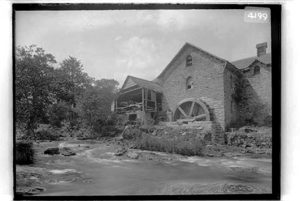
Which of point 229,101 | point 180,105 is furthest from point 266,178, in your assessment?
point 180,105

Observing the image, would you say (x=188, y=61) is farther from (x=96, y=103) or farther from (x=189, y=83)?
(x=96, y=103)

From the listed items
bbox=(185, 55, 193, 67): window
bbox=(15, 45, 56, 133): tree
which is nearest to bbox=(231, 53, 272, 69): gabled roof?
bbox=(185, 55, 193, 67): window

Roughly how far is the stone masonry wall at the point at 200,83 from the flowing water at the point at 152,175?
1.57ft

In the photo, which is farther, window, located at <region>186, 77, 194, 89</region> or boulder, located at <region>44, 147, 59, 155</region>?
window, located at <region>186, 77, 194, 89</region>

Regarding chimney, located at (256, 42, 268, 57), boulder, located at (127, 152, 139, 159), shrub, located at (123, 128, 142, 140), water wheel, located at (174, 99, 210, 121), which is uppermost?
chimney, located at (256, 42, 268, 57)

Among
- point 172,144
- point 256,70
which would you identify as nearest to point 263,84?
point 256,70

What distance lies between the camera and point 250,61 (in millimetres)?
2533

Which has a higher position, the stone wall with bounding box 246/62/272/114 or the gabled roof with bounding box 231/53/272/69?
the gabled roof with bounding box 231/53/272/69

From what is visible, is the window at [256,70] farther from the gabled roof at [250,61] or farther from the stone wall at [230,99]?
the stone wall at [230,99]

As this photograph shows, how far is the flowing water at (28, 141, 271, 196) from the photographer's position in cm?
244

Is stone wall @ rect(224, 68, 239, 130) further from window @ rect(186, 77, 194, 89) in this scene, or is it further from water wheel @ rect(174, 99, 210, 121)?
window @ rect(186, 77, 194, 89)

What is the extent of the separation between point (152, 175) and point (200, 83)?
40.8 inches

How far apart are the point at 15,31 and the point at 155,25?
1.37 metres

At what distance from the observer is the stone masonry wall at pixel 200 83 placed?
2.57 m
